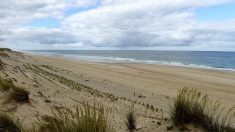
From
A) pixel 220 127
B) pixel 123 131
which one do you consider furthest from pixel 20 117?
pixel 220 127

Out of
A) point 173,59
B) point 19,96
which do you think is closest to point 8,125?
point 19,96

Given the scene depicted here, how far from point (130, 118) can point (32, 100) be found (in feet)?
11.0

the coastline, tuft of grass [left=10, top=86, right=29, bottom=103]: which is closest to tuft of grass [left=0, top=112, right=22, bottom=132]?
tuft of grass [left=10, top=86, right=29, bottom=103]

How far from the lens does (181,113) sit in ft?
19.4

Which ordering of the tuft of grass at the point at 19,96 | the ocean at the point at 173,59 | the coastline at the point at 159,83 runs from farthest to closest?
the ocean at the point at 173,59, the coastline at the point at 159,83, the tuft of grass at the point at 19,96

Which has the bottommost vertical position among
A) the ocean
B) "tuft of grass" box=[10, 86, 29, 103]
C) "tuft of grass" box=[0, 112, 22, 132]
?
the ocean

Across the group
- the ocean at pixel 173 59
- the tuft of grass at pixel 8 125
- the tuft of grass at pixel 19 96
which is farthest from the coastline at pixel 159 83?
the ocean at pixel 173 59

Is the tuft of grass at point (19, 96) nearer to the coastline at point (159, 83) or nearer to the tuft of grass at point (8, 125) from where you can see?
the tuft of grass at point (8, 125)

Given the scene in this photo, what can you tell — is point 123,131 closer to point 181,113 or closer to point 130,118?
point 130,118

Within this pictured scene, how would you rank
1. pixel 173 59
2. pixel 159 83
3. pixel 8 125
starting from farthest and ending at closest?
pixel 173 59 → pixel 159 83 → pixel 8 125

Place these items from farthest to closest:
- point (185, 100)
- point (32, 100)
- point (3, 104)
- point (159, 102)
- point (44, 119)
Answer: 1. point (159, 102)
2. point (32, 100)
3. point (3, 104)
4. point (44, 119)
5. point (185, 100)

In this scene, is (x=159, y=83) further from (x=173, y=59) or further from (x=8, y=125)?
(x=173, y=59)

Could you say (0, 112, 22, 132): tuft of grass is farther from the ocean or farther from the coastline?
the ocean

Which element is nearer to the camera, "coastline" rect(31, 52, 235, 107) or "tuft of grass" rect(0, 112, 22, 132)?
"tuft of grass" rect(0, 112, 22, 132)
